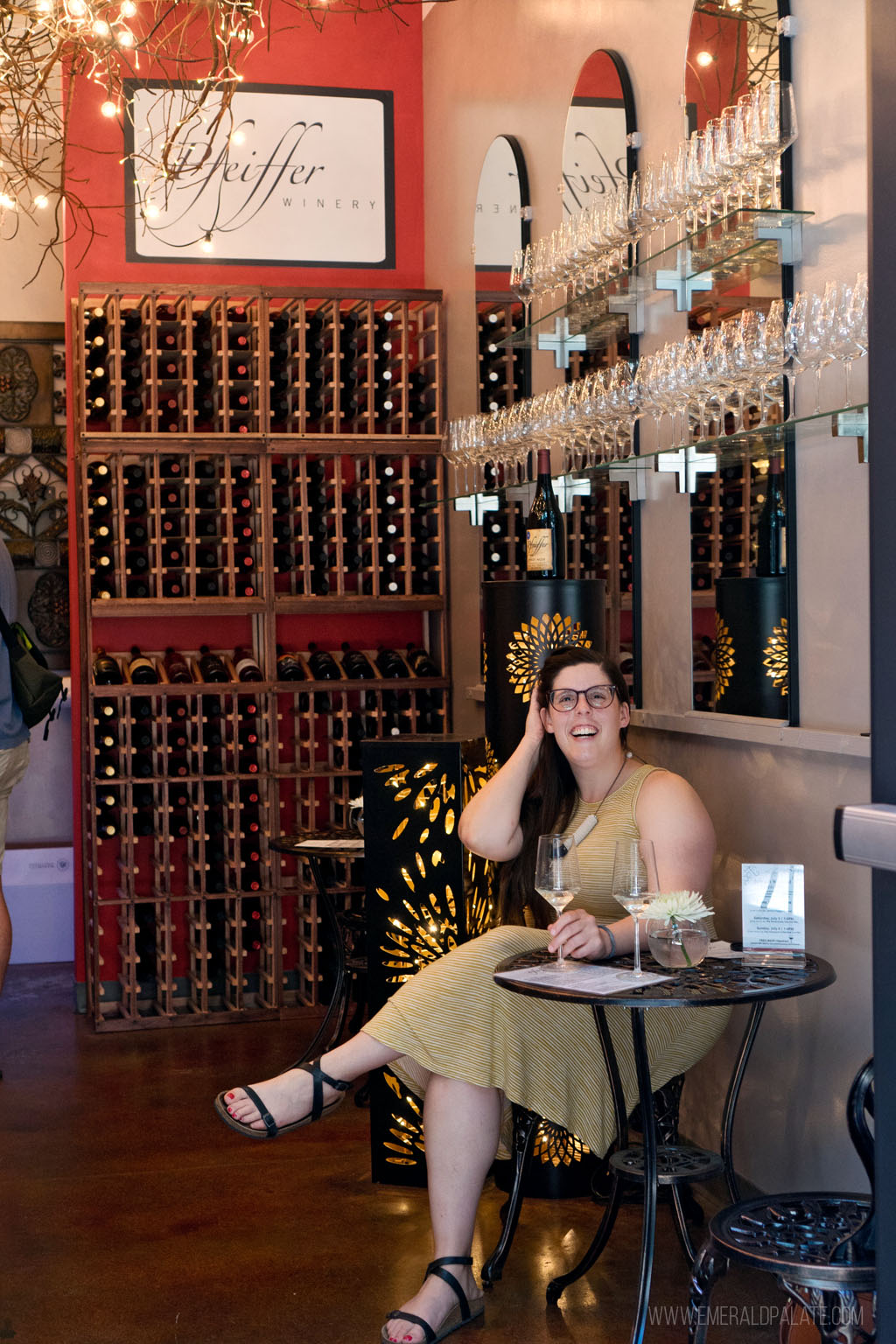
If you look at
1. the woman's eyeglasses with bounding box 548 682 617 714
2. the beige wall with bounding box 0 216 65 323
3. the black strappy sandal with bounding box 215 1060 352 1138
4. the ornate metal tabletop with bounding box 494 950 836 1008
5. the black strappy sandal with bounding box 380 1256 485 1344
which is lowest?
the black strappy sandal with bounding box 380 1256 485 1344

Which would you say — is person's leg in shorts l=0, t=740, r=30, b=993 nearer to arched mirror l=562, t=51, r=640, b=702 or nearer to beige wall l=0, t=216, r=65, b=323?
arched mirror l=562, t=51, r=640, b=702

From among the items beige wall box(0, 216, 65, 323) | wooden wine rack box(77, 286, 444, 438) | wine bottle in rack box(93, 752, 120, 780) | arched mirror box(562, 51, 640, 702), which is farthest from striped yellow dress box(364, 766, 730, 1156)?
beige wall box(0, 216, 65, 323)

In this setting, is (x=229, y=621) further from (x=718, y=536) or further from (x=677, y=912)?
(x=677, y=912)

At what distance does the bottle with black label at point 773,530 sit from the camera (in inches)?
124

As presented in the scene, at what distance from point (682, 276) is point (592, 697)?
1.16 metres

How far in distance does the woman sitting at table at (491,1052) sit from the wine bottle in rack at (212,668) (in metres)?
2.68

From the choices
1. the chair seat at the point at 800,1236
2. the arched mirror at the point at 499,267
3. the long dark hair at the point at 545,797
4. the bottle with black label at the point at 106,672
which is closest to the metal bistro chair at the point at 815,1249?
the chair seat at the point at 800,1236

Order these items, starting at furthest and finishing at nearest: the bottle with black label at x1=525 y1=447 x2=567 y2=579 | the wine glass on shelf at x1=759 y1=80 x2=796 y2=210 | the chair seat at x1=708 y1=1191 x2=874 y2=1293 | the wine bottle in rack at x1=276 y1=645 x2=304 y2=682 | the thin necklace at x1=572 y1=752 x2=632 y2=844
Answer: the wine bottle in rack at x1=276 y1=645 x2=304 y2=682, the bottle with black label at x1=525 y1=447 x2=567 y2=579, the thin necklace at x1=572 y1=752 x2=632 y2=844, the wine glass on shelf at x1=759 y1=80 x2=796 y2=210, the chair seat at x1=708 y1=1191 x2=874 y2=1293

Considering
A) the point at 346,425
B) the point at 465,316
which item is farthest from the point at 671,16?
the point at 346,425

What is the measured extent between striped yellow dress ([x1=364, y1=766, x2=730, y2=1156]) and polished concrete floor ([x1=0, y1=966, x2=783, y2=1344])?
1.41 feet

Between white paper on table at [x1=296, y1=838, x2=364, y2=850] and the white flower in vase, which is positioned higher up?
the white flower in vase

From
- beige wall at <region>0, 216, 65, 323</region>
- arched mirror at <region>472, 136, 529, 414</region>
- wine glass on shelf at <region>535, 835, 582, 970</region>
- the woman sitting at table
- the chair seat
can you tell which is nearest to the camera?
the chair seat

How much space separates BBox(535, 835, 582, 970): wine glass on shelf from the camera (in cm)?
267

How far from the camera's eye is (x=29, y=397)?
730 centimetres
